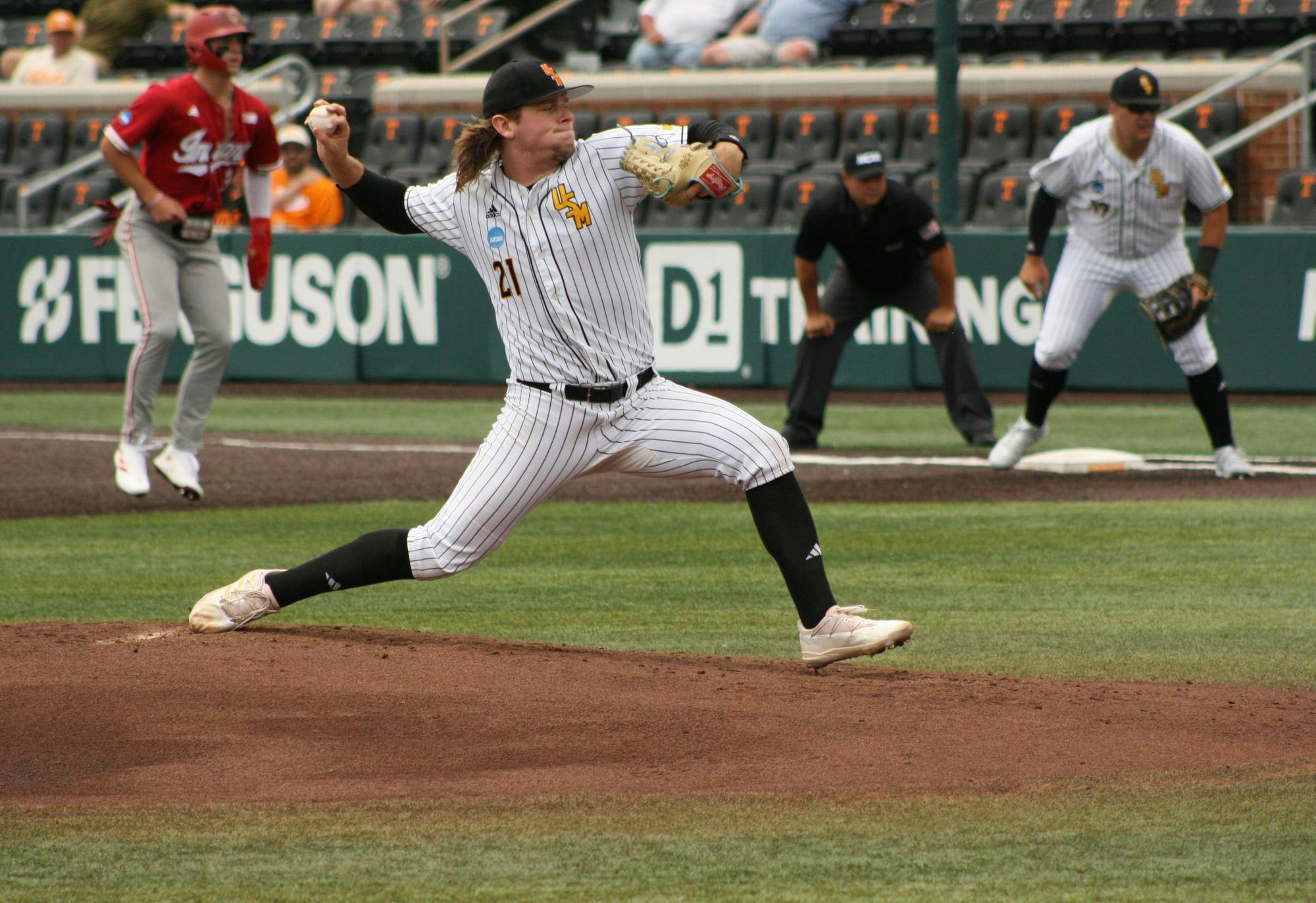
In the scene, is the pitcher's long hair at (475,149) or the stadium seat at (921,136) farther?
the stadium seat at (921,136)

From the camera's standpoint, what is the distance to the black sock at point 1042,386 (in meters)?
10.2

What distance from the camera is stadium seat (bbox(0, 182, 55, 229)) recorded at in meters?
20.6

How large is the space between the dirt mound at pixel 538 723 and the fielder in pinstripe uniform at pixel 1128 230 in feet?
16.1

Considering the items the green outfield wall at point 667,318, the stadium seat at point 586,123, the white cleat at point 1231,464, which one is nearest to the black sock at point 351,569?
the white cleat at point 1231,464

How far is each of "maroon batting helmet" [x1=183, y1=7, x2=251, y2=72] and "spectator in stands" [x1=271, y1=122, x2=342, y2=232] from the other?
8387 mm

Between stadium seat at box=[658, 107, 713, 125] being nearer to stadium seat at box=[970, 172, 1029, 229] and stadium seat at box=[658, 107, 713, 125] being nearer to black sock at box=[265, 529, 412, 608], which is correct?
stadium seat at box=[970, 172, 1029, 229]

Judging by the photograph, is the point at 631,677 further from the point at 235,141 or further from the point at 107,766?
the point at 235,141

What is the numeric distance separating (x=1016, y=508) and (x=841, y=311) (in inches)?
123

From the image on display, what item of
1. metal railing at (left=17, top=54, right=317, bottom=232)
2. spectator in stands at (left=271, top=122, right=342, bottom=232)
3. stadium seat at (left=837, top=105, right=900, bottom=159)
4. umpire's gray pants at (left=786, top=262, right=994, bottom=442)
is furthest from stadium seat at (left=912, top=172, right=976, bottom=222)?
metal railing at (left=17, top=54, right=317, bottom=232)

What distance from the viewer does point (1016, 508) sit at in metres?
9.22

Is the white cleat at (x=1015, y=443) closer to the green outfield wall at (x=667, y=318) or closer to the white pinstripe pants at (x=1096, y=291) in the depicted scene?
the white pinstripe pants at (x=1096, y=291)

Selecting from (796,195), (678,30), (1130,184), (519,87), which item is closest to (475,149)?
(519,87)

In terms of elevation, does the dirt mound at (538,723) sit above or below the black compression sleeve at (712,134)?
below

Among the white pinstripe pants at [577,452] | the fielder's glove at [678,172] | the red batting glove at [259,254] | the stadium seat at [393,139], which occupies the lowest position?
the stadium seat at [393,139]
